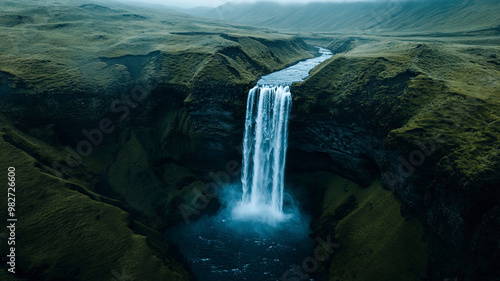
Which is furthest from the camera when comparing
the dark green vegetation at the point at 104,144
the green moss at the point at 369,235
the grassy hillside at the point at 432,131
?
the dark green vegetation at the point at 104,144

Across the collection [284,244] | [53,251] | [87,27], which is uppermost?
[87,27]

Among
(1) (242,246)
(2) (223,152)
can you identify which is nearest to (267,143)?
(2) (223,152)

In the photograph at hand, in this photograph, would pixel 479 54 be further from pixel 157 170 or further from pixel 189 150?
pixel 157 170

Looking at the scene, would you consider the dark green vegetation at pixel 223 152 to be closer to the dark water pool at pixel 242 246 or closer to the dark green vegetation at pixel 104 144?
the dark green vegetation at pixel 104 144

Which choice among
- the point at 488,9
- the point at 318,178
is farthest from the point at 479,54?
the point at 488,9

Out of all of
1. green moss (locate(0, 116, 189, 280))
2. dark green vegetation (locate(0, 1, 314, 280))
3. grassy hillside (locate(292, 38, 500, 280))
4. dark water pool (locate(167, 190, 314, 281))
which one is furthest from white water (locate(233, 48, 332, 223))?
green moss (locate(0, 116, 189, 280))

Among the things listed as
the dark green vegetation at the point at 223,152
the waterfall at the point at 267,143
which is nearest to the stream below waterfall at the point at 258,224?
the waterfall at the point at 267,143
